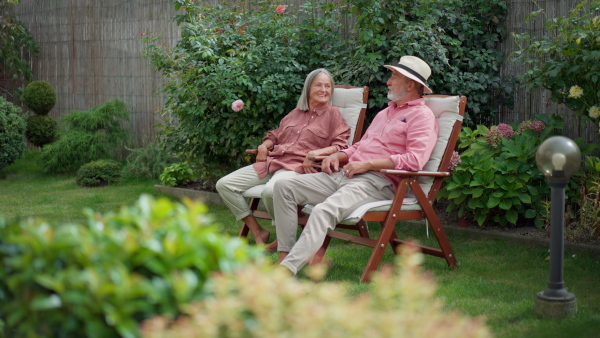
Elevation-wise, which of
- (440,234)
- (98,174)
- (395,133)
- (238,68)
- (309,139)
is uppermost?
(238,68)

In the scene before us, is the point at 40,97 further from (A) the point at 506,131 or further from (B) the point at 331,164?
(A) the point at 506,131

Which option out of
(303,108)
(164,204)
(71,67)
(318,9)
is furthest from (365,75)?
(71,67)

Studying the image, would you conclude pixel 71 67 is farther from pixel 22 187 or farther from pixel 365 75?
pixel 365 75

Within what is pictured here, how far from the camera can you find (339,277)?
3.80 metres

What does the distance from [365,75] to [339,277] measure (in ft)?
6.30

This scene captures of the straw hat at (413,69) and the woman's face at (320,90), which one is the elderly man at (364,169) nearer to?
the straw hat at (413,69)

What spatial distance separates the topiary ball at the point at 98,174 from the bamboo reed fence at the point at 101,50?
75 centimetres

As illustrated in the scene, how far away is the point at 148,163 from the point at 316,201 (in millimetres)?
4033

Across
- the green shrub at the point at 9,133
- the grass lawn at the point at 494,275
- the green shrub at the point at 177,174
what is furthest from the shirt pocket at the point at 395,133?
the green shrub at the point at 9,133

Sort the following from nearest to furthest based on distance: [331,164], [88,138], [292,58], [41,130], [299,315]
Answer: [299,315] < [331,164] < [292,58] < [88,138] < [41,130]

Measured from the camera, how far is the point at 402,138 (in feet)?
13.1

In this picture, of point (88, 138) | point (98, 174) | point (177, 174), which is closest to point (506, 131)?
point (177, 174)

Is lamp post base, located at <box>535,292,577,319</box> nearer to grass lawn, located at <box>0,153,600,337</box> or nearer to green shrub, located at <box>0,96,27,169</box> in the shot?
grass lawn, located at <box>0,153,600,337</box>

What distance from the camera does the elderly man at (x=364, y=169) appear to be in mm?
3672
